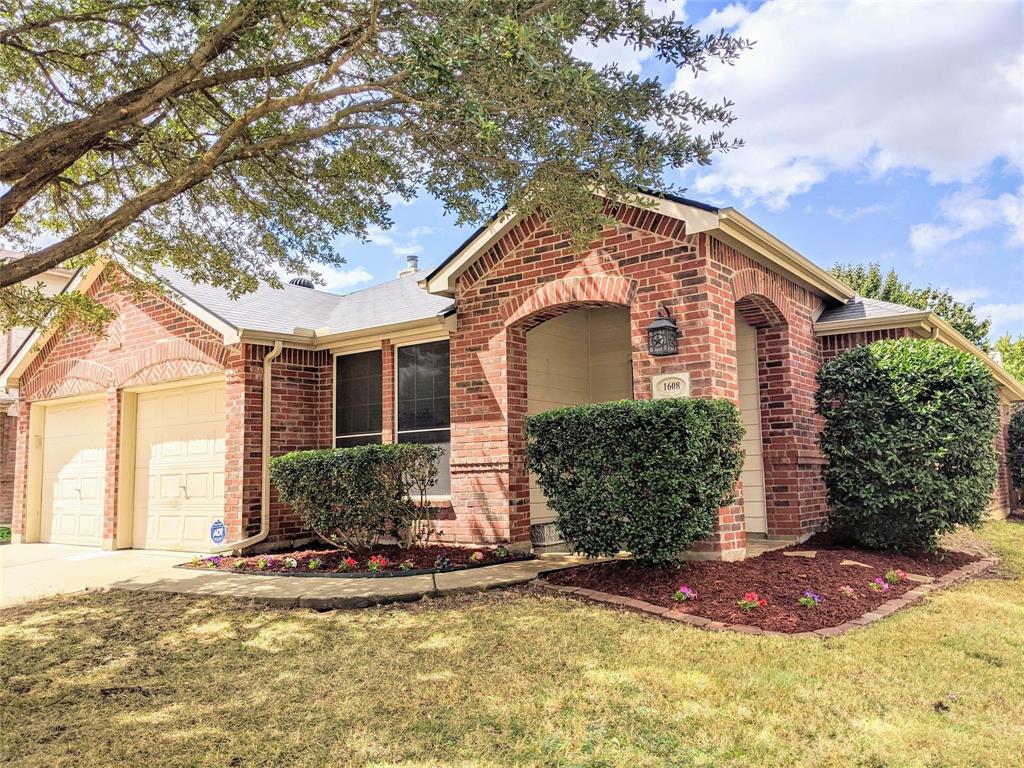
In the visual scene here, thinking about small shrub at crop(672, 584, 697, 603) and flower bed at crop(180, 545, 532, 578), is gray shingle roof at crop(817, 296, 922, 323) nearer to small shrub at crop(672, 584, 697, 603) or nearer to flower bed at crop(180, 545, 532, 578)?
small shrub at crop(672, 584, 697, 603)

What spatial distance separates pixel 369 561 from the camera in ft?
25.5

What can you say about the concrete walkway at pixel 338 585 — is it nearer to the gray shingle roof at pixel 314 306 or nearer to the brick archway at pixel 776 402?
the brick archway at pixel 776 402

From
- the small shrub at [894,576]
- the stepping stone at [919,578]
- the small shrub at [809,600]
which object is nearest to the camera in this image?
the small shrub at [809,600]

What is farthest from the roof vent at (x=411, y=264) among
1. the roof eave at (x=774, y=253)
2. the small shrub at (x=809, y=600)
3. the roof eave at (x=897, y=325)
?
the small shrub at (x=809, y=600)

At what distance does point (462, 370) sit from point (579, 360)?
2.44m

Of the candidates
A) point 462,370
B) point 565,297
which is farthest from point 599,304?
point 462,370

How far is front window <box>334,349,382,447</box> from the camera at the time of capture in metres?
A: 10.0

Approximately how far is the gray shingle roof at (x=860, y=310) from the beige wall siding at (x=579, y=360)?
2.77m

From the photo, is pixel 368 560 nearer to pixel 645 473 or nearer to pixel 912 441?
pixel 645 473

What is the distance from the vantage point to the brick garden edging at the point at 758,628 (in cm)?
484

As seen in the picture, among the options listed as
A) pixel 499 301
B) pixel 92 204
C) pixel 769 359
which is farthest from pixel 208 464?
pixel 769 359

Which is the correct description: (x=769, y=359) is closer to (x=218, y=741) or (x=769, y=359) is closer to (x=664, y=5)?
(x=664, y=5)

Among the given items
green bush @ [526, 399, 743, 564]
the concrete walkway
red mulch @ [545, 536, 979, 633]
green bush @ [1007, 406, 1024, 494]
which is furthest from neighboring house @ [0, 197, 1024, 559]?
green bush @ [1007, 406, 1024, 494]

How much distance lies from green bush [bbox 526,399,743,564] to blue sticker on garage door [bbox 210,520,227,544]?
550 centimetres
